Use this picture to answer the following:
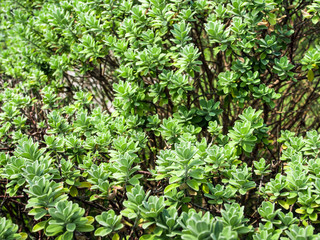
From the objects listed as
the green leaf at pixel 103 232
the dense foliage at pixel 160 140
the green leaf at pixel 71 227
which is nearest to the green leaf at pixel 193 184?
the dense foliage at pixel 160 140

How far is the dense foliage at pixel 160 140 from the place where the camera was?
1.86 metres

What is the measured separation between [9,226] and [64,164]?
604mm

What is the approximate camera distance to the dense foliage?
1862 mm

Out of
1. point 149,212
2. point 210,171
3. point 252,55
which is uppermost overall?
point 252,55

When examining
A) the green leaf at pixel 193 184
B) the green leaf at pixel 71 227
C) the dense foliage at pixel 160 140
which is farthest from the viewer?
the green leaf at pixel 193 184

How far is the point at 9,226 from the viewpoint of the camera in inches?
72.4

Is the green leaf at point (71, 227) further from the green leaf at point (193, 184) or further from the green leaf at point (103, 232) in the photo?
the green leaf at point (193, 184)

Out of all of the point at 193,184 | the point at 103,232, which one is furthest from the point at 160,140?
the point at 103,232

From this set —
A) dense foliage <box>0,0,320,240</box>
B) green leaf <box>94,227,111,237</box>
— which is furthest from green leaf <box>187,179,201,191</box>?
green leaf <box>94,227,111,237</box>

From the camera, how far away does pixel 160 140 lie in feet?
12.4

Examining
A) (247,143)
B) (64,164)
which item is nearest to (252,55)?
(247,143)

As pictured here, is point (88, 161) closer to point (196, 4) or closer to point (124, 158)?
point (124, 158)

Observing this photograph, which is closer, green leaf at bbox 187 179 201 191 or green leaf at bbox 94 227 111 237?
green leaf at bbox 94 227 111 237

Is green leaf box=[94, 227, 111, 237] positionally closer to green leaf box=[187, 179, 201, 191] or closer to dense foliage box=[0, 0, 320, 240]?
dense foliage box=[0, 0, 320, 240]
